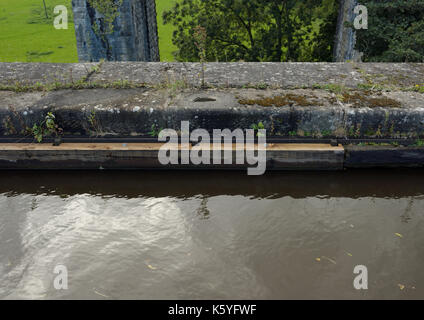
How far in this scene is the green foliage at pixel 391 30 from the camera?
7602mm

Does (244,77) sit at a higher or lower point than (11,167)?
higher

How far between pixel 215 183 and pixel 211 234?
105 centimetres

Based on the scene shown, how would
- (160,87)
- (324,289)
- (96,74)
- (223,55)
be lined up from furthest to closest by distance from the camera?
(223,55)
(96,74)
(160,87)
(324,289)

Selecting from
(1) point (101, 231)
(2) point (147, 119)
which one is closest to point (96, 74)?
(2) point (147, 119)

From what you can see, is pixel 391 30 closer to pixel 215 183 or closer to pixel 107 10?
pixel 215 183

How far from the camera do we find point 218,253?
3652 mm

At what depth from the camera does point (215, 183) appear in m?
4.85

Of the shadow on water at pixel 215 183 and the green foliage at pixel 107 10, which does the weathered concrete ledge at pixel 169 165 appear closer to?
the shadow on water at pixel 215 183

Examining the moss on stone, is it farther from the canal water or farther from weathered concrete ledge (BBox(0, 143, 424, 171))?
the canal water

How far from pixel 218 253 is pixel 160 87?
10.2 ft

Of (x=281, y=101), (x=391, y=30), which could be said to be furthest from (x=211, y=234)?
(x=391, y=30)

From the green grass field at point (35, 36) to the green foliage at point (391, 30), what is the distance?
8426 mm

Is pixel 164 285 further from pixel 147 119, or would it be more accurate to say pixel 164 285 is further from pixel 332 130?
pixel 332 130

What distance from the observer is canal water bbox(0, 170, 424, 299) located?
3.30 metres
